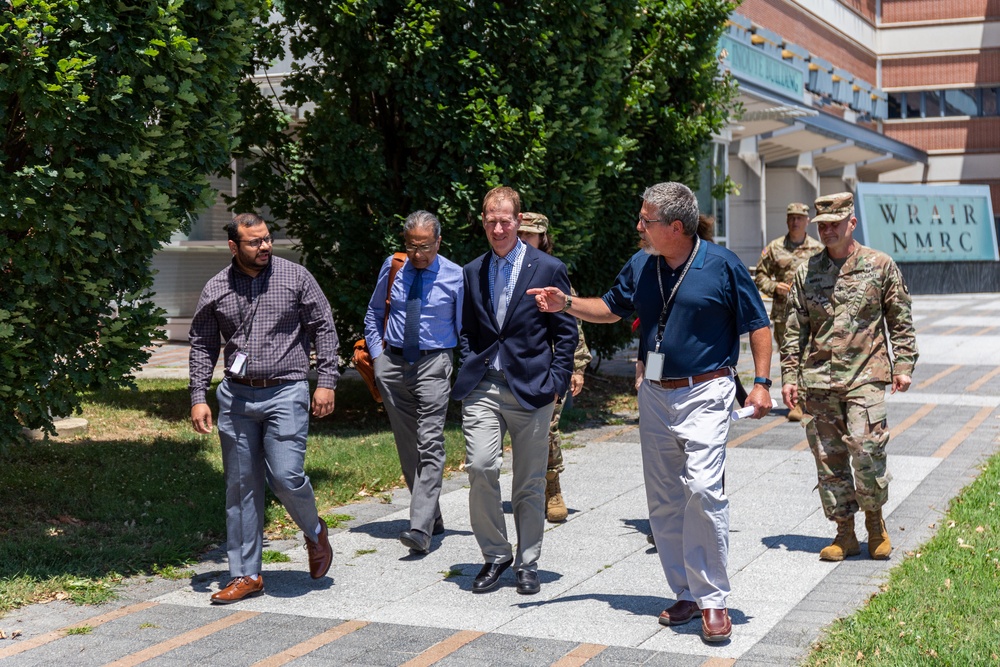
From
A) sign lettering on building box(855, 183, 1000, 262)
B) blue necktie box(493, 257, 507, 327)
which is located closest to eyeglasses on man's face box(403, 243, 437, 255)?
blue necktie box(493, 257, 507, 327)

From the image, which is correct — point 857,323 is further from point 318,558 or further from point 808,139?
point 808,139

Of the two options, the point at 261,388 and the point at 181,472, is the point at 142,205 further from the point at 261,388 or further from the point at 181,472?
the point at 181,472

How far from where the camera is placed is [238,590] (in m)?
6.32

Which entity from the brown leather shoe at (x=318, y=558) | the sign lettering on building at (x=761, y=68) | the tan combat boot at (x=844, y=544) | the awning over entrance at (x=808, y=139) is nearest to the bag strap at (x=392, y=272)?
the brown leather shoe at (x=318, y=558)

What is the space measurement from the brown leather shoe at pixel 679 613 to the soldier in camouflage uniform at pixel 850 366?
1.47 metres

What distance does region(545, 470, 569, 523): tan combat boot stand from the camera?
8.09m

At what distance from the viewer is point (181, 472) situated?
9.37 metres

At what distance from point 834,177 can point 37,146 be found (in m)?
41.3

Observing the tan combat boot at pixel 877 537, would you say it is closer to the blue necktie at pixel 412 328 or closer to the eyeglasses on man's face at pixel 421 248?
the blue necktie at pixel 412 328

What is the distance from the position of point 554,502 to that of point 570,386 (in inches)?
40.4

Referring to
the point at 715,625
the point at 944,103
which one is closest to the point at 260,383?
the point at 715,625

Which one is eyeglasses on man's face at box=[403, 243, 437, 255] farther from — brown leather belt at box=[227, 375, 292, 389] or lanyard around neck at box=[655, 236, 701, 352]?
lanyard around neck at box=[655, 236, 701, 352]

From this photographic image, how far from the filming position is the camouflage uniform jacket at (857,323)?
6891 millimetres

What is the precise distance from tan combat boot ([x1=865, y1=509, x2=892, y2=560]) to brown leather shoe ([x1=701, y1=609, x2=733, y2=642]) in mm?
1764
